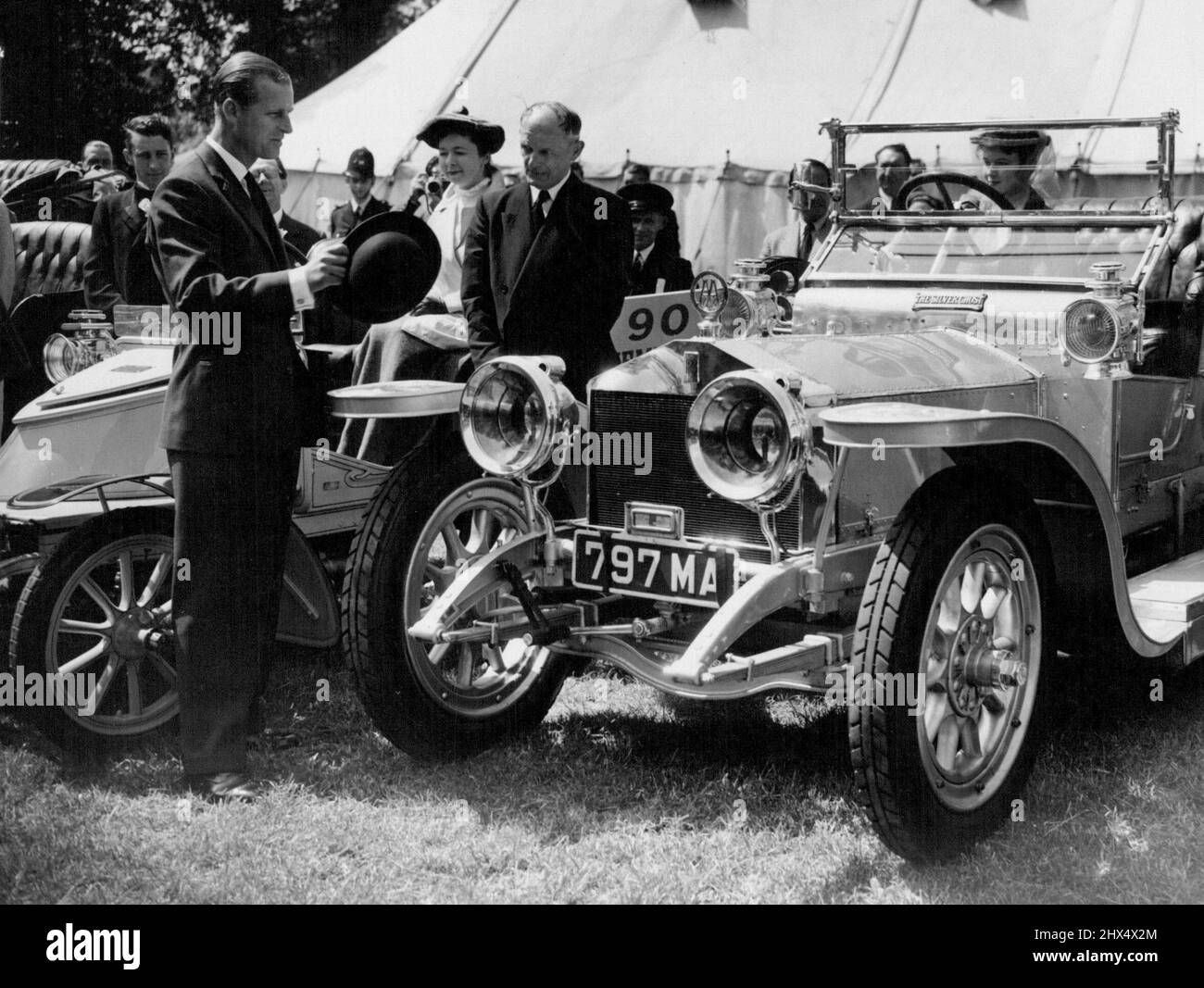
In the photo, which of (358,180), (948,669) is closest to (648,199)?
(358,180)

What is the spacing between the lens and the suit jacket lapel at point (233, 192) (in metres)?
3.91

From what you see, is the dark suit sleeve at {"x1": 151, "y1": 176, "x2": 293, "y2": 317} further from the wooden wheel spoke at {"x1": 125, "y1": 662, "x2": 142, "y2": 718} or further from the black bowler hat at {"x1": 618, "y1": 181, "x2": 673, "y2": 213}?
the black bowler hat at {"x1": 618, "y1": 181, "x2": 673, "y2": 213}

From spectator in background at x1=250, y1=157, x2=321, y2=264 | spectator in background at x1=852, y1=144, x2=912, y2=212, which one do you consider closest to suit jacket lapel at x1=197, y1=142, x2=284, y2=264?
spectator in background at x1=250, y1=157, x2=321, y2=264

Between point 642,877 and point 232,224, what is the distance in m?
2.04

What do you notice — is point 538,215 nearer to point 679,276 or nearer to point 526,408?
point 526,408

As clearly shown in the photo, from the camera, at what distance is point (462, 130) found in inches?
230

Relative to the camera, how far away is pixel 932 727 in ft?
11.4

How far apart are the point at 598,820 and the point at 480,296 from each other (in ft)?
6.32

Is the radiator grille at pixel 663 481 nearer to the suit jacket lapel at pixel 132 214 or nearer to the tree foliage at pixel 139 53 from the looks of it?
the suit jacket lapel at pixel 132 214

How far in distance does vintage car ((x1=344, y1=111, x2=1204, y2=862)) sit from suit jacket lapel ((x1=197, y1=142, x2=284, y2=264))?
2.51 ft

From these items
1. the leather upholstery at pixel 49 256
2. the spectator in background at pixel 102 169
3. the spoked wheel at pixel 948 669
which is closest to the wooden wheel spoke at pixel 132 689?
the spoked wheel at pixel 948 669

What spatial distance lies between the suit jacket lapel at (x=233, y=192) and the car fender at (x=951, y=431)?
1.70 metres

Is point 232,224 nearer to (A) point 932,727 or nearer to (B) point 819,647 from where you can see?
(B) point 819,647
